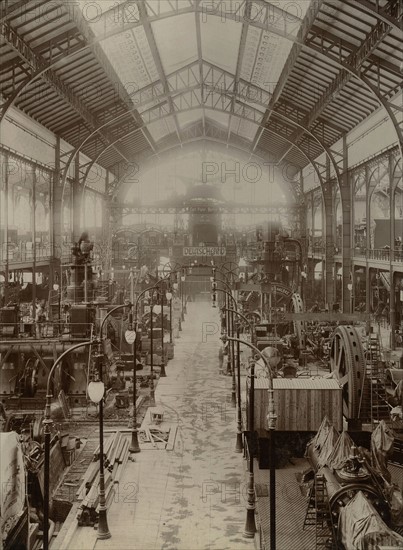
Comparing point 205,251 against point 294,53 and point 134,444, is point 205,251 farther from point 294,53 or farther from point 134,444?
point 134,444

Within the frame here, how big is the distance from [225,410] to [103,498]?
8658 millimetres

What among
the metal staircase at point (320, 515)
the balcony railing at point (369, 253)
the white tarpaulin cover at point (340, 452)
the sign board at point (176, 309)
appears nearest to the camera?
the metal staircase at point (320, 515)

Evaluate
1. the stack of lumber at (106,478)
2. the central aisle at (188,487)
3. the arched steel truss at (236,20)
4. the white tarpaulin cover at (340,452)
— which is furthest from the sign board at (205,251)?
the white tarpaulin cover at (340,452)

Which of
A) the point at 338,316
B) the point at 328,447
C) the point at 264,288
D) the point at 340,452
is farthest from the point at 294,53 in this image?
the point at 340,452

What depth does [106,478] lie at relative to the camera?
13297 mm

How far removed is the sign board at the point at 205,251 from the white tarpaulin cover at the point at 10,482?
1458 inches

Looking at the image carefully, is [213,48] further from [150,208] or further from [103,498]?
[103,498]

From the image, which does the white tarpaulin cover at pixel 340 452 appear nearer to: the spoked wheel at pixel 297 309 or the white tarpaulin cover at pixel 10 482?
the white tarpaulin cover at pixel 10 482

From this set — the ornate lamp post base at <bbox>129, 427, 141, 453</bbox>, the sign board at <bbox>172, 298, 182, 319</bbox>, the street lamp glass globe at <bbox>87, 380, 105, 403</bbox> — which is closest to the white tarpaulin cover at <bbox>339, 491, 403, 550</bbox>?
the street lamp glass globe at <bbox>87, 380, 105, 403</bbox>

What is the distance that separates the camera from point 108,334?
85.4ft

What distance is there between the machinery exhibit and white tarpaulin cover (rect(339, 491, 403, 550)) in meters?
0.03

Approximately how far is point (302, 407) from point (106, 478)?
4884 mm

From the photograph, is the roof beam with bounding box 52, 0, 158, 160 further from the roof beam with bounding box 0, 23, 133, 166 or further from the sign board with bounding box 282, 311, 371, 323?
the sign board with bounding box 282, 311, 371, 323

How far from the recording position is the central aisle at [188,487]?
11.0 meters
